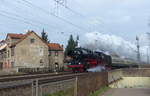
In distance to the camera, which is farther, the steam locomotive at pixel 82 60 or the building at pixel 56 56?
the building at pixel 56 56

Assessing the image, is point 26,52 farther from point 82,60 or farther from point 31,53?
point 82,60

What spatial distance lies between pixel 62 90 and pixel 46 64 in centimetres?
5983

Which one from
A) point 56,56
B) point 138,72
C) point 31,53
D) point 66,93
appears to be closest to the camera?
point 66,93

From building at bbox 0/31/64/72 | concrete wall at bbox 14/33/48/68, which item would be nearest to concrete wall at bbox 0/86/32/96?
building at bbox 0/31/64/72

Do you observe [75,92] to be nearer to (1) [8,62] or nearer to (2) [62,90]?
(2) [62,90]

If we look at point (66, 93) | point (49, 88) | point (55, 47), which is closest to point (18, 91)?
point (49, 88)

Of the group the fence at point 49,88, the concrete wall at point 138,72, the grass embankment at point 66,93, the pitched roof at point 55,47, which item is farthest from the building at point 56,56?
the grass embankment at point 66,93

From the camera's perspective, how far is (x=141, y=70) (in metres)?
46.4

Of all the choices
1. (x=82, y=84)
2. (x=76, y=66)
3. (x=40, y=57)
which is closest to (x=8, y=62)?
(x=40, y=57)

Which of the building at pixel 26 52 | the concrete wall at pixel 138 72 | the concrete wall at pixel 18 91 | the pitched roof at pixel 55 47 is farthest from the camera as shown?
the pitched roof at pixel 55 47

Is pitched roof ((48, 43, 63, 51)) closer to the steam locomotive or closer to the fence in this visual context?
the steam locomotive

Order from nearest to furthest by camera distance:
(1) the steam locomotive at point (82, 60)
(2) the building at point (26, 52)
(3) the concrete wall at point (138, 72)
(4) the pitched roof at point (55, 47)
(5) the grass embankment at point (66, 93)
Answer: (5) the grass embankment at point (66, 93), (1) the steam locomotive at point (82, 60), (3) the concrete wall at point (138, 72), (2) the building at point (26, 52), (4) the pitched roof at point (55, 47)

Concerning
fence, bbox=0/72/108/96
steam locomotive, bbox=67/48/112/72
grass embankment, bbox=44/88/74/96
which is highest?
steam locomotive, bbox=67/48/112/72

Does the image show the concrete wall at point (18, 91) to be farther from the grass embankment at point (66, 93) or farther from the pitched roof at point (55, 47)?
the pitched roof at point (55, 47)
